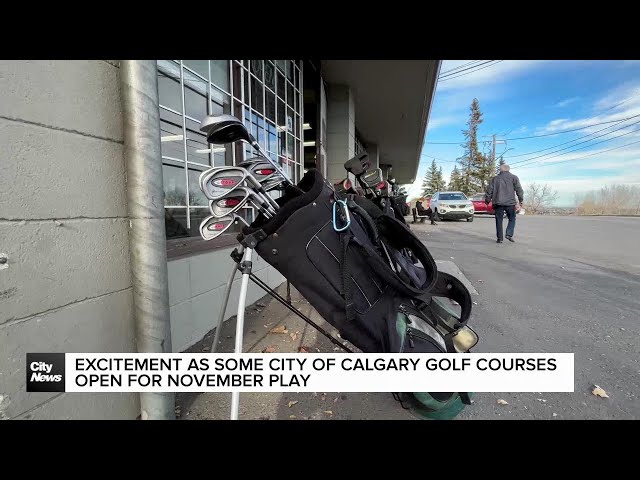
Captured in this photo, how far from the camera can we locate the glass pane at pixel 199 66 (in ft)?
8.05

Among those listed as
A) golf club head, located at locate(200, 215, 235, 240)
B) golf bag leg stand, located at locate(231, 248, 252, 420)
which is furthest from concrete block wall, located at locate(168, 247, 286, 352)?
golf bag leg stand, located at locate(231, 248, 252, 420)

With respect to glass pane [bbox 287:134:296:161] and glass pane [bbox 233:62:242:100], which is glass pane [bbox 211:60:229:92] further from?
glass pane [bbox 287:134:296:161]

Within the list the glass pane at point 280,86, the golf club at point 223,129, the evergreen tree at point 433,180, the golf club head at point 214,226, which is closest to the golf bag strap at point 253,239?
the golf club head at point 214,226

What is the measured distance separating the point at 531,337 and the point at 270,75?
415cm

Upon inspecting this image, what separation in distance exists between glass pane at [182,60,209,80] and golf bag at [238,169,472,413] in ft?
5.92

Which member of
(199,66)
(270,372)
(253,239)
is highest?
(199,66)

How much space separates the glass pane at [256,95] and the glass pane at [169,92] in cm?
125

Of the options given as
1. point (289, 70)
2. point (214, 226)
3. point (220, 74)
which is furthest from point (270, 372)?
point (289, 70)

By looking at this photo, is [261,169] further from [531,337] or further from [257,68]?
[257,68]

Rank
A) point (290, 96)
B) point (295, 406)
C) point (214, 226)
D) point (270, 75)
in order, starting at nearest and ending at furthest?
point (214, 226) → point (295, 406) → point (270, 75) → point (290, 96)

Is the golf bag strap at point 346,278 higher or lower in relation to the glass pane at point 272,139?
lower

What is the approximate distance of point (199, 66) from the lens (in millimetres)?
2596

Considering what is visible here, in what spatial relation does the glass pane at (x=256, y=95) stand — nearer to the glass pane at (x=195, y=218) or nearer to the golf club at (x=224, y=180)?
the glass pane at (x=195, y=218)

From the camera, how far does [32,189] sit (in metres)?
1.07
